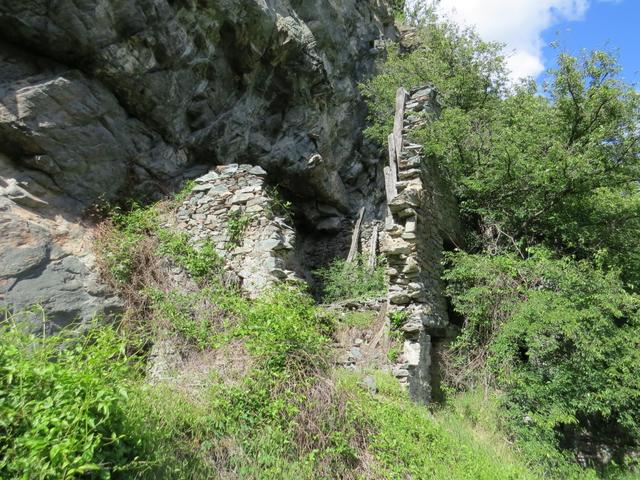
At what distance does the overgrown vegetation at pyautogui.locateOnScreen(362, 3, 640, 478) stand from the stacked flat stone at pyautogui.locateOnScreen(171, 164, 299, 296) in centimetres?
296

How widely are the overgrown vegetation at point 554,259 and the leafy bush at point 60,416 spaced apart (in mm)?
4517

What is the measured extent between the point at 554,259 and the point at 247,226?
5.35 m

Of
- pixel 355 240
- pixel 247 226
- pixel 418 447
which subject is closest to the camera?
pixel 418 447

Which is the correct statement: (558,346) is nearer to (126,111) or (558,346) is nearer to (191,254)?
(191,254)

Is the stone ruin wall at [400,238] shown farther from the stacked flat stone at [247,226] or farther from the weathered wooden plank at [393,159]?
the weathered wooden plank at [393,159]

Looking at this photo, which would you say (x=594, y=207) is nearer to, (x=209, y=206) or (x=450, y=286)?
(x=450, y=286)

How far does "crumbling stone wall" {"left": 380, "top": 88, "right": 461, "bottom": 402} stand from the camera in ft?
18.9

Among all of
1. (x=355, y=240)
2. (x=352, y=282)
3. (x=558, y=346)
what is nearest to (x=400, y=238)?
(x=558, y=346)

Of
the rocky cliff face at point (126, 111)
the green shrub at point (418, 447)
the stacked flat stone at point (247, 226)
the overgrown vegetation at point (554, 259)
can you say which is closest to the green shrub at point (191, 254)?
the stacked flat stone at point (247, 226)

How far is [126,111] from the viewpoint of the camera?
7922 millimetres

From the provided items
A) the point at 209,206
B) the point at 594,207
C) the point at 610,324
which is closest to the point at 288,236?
the point at 209,206

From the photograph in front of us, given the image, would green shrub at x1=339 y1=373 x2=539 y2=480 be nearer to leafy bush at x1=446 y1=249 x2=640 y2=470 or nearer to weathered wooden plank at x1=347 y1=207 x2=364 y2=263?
leafy bush at x1=446 y1=249 x2=640 y2=470

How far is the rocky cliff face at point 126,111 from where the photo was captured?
612cm

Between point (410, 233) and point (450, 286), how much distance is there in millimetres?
1367
